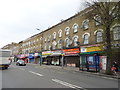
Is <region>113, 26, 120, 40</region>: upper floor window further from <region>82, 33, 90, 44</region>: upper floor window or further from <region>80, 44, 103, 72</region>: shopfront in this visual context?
<region>82, 33, 90, 44</region>: upper floor window

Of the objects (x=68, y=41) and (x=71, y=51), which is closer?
(x=71, y=51)

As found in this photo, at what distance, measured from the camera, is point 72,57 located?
29.9 meters

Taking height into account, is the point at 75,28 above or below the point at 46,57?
above

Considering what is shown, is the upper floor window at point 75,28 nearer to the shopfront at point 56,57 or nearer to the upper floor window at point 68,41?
the upper floor window at point 68,41

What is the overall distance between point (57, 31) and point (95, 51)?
49.5 feet

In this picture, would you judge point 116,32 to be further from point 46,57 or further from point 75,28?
point 46,57

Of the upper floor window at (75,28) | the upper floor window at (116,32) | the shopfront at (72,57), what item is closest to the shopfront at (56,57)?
the shopfront at (72,57)

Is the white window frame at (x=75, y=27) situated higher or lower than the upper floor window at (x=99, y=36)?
higher

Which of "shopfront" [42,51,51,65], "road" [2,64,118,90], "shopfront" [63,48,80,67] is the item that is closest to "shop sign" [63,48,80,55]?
"shopfront" [63,48,80,67]

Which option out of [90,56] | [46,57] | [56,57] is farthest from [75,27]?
[46,57]

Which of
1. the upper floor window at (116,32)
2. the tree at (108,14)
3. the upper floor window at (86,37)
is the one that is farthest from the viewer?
the upper floor window at (86,37)

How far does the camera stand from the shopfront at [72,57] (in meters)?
28.0

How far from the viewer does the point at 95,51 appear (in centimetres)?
2284

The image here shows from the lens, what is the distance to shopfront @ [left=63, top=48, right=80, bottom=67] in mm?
27969
